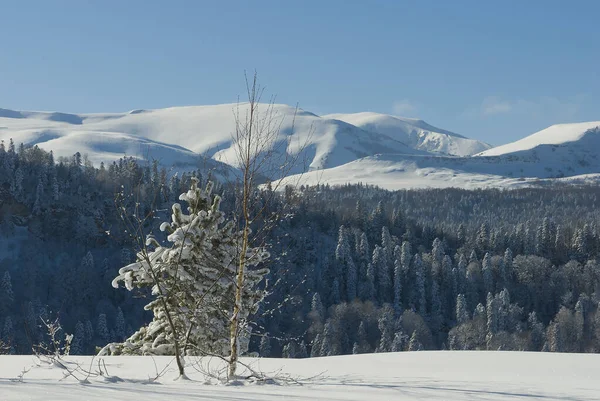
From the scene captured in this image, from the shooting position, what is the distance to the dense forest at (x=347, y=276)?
93.3 metres

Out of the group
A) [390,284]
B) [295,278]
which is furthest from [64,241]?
[390,284]

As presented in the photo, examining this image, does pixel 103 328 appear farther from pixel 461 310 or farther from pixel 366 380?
pixel 366 380

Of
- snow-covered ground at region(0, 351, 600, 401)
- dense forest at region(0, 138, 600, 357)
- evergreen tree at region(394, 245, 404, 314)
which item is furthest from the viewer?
evergreen tree at region(394, 245, 404, 314)

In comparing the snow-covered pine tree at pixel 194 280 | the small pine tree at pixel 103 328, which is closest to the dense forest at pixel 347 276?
the small pine tree at pixel 103 328

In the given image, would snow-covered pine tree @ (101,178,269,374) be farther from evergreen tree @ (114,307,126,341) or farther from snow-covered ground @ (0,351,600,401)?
evergreen tree @ (114,307,126,341)

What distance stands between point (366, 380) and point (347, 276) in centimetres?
10812

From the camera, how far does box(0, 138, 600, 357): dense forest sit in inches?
3674

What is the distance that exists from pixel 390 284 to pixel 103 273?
179 feet

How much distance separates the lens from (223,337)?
14172mm

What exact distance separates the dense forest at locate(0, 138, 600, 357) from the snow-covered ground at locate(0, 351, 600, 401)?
6819 cm

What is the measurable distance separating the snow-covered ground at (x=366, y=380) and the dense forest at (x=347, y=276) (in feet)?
224

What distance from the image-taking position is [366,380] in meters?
8.34

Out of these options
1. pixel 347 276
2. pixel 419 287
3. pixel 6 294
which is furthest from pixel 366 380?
pixel 347 276

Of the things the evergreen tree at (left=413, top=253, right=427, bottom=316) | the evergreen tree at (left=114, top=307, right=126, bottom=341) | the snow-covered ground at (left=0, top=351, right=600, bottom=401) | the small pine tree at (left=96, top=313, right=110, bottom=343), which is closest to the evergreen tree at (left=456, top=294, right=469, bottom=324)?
the evergreen tree at (left=413, top=253, right=427, bottom=316)
